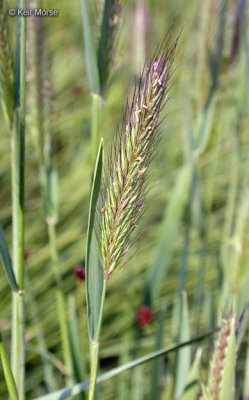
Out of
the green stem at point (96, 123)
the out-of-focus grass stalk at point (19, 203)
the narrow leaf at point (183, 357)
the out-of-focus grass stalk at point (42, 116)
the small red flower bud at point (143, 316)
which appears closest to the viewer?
the out-of-focus grass stalk at point (19, 203)

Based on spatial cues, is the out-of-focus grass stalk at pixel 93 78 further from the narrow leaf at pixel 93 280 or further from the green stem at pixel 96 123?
the narrow leaf at pixel 93 280

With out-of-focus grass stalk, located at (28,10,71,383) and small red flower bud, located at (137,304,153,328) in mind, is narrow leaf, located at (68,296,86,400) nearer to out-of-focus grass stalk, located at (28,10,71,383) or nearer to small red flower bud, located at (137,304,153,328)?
out-of-focus grass stalk, located at (28,10,71,383)

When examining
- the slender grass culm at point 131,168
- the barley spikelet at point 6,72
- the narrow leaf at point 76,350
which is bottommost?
the narrow leaf at point 76,350

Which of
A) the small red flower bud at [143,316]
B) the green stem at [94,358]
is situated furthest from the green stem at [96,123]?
the small red flower bud at [143,316]

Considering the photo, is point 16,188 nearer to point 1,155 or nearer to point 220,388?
point 220,388

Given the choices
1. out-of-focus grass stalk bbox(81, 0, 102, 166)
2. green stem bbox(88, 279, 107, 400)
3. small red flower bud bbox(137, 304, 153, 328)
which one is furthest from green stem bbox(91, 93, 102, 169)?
small red flower bud bbox(137, 304, 153, 328)

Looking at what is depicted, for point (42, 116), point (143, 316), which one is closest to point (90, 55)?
point (42, 116)
